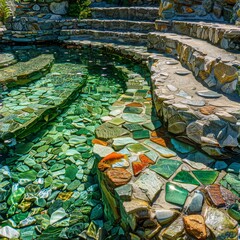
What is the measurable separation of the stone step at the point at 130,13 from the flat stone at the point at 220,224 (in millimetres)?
7408

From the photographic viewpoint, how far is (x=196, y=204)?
1.65 m

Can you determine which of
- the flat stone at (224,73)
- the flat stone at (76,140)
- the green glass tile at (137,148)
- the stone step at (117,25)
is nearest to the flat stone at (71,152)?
the flat stone at (76,140)

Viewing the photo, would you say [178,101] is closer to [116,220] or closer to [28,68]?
[116,220]

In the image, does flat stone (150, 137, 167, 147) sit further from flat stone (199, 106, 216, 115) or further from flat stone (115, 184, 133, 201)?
flat stone (115, 184, 133, 201)

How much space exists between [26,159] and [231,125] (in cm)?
231

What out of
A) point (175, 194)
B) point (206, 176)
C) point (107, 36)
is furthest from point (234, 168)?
point (107, 36)

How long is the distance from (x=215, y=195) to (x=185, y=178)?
0.89 ft

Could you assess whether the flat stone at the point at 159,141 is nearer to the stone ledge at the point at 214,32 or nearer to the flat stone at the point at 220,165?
the flat stone at the point at 220,165

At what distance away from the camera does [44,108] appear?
371 cm

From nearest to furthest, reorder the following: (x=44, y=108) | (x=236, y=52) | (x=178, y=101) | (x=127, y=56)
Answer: (x=178, y=101) → (x=236, y=52) → (x=44, y=108) → (x=127, y=56)

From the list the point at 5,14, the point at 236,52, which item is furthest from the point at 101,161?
the point at 5,14

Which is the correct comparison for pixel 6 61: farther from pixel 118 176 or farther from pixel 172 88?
pixel 118 176

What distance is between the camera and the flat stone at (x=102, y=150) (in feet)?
7.34

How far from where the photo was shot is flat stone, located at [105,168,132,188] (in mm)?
1855
